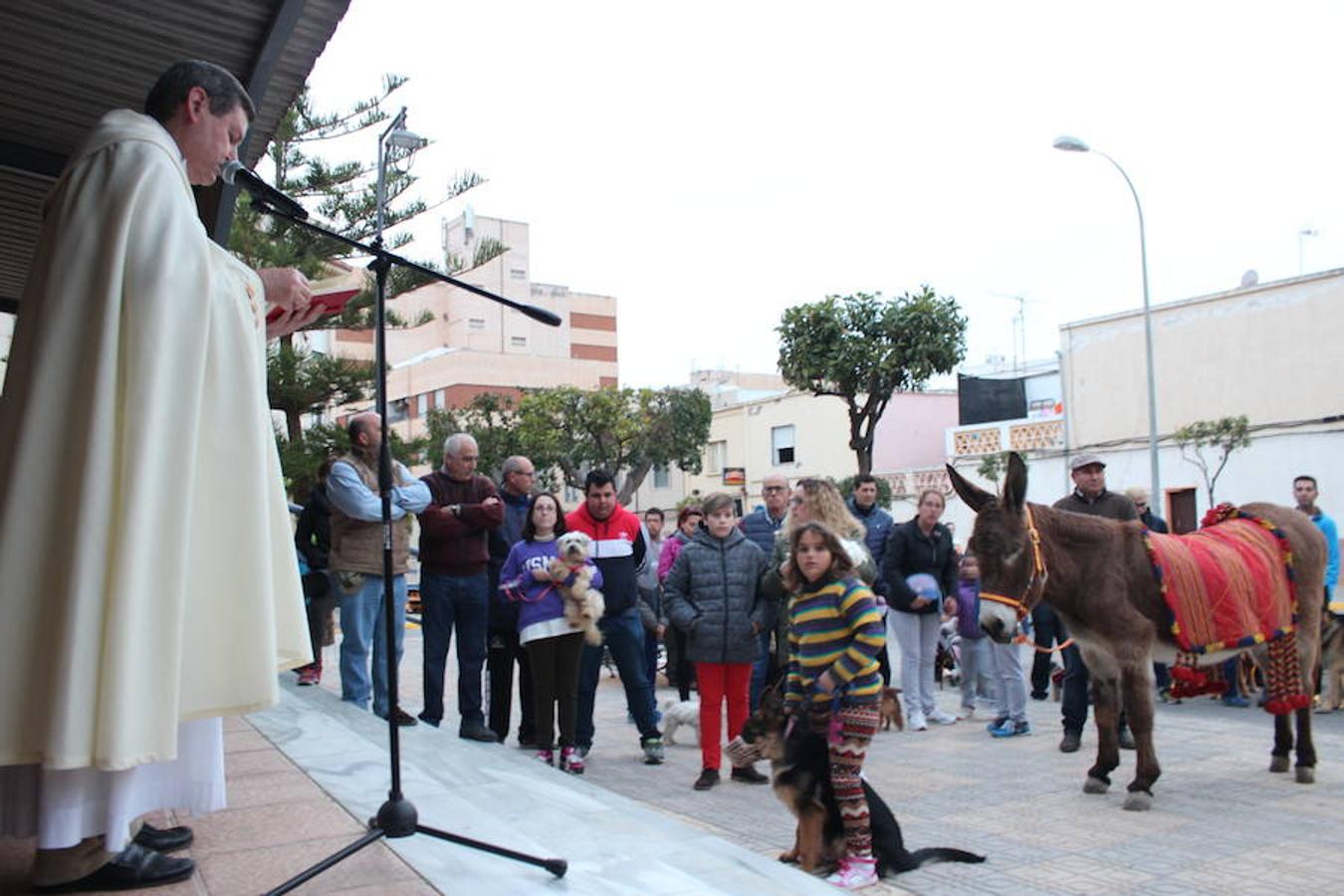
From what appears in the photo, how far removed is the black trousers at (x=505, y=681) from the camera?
27.0 ft

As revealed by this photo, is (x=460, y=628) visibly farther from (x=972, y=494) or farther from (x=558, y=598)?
(x=972, y=494)

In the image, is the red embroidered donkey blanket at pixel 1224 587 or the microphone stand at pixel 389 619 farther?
the red embroidered donkey blanket at pixel 1224 587

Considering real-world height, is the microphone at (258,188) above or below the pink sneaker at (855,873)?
above

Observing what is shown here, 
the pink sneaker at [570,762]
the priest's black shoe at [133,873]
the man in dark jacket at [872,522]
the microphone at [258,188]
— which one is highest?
the microphone at [258,188]

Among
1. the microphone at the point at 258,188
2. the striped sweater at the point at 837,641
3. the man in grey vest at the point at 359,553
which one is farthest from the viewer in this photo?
the man in grey vest at the point at 359,553

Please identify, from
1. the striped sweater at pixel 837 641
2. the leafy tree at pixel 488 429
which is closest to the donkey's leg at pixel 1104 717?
the striped sweater at pixel 837 641

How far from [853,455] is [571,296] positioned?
35161 mm

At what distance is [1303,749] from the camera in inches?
271

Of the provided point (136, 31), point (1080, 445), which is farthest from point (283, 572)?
point (1080, 445)

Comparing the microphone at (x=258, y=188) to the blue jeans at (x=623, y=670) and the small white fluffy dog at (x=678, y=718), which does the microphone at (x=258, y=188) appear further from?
the small white fluffy dog at (x=678, y=718)

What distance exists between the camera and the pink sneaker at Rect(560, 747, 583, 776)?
7.46m

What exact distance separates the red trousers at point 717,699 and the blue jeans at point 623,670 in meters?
0.71

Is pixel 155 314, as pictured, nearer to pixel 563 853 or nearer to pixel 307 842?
pixel 307 842

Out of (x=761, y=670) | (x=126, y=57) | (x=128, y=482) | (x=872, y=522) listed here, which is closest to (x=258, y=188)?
(x=128, y=482)
